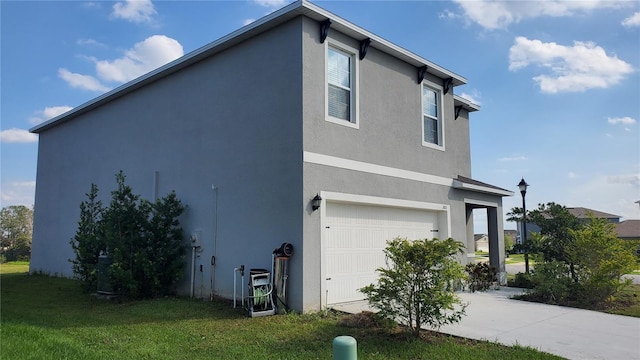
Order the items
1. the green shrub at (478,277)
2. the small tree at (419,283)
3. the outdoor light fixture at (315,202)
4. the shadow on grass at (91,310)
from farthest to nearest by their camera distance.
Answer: the green shrub at (478,277)
the outdoor light fixture at (315,202)
the shadow on grass at (91,310)
the small tree at (419,283)

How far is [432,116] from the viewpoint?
486 inches

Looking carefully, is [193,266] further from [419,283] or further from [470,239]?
[470,239]

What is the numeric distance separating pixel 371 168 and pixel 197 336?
5.28 m

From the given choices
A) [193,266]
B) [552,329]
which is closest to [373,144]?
[552,329]

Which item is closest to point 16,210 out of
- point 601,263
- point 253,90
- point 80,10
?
point 80,10

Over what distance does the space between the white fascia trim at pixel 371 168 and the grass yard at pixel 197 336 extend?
9.93ft

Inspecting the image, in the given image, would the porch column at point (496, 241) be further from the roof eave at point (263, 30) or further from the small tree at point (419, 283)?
the small tree at point (419, 283)

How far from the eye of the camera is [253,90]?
9.54 meters

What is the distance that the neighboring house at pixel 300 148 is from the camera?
8602 mm

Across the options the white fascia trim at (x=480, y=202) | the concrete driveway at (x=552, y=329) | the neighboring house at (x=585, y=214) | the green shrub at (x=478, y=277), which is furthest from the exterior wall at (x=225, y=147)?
the neighboring house at (x=585, y=214)

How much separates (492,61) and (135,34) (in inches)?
389

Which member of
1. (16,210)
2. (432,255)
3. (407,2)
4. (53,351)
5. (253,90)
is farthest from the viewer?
(16,210)

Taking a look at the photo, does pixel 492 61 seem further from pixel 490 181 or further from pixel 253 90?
pixel 253 90

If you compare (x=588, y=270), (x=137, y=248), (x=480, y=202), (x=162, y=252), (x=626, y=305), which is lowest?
(x=626, y=305)
